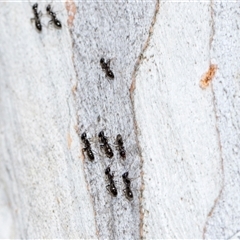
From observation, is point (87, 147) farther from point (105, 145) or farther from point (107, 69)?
point (107, 69)

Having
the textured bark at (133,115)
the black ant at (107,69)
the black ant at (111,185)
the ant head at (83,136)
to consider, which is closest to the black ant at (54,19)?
the textured bark at (133,115)

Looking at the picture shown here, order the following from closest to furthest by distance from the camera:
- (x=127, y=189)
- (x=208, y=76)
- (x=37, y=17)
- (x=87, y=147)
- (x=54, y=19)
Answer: (x=208, y=76) → (x=127, y=189) → (x=87, y=147) → (x=54, y=19) → (x=37, y=17)

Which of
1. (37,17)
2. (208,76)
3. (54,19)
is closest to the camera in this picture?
(208,76)

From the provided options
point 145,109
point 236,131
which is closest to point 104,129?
point 145,109

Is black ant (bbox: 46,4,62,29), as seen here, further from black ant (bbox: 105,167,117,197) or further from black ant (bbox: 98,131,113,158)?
black ant (bbox: 105,167,117,197)

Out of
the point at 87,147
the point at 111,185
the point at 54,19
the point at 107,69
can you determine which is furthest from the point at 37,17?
the point at 111,185

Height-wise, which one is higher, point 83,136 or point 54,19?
point 54,19

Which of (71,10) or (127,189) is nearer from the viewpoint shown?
(127,189)

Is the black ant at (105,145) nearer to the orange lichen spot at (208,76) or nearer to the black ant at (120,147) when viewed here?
the black ant at (120,147)
